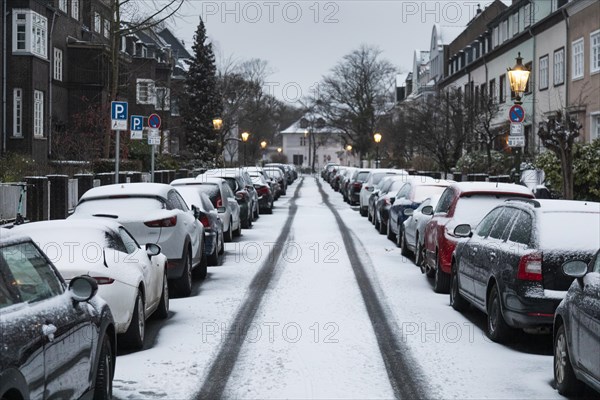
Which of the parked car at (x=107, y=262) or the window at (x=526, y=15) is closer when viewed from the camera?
the parked car at (x=107, y=262)

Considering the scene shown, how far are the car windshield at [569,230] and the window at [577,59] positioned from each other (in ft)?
90.9

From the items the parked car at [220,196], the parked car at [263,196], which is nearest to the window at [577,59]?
the parked car at [263,196]

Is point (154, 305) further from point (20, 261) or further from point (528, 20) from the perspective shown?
point (528, 20)

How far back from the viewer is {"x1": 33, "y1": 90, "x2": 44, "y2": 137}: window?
40.4 meters

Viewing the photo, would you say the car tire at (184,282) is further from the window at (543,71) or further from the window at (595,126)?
the window at (543,71)

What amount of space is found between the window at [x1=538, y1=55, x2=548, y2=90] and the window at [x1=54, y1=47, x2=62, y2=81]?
75.5 ft

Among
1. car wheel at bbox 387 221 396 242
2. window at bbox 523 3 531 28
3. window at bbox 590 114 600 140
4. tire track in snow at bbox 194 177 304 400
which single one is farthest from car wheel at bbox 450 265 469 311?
window at bbox 523 3 531 28

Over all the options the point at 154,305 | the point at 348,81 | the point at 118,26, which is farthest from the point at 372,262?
the point at 348,81

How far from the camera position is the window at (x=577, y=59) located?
119ft

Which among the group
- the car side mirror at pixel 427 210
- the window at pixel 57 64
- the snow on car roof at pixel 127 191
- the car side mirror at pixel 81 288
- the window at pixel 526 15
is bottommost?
the car side mirror at pixel 81 288

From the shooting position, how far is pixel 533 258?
31.3 feet

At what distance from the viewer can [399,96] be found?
118438 millimetres

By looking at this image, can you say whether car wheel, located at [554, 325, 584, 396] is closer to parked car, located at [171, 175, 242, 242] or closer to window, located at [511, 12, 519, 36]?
parked car, located at [171, 175, 242, 242]

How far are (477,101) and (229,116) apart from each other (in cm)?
3366
